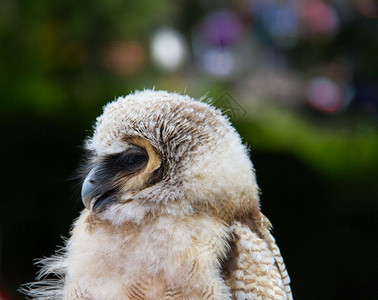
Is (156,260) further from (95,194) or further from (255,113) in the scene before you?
(255,113)

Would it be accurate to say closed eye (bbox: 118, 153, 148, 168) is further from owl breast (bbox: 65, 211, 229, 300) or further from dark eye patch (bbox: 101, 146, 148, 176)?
owl breast (bbox: 65, 211, 229, 300)

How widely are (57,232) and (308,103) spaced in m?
1.64

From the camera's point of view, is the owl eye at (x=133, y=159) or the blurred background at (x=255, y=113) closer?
the owl eye at (x=133, y=159)

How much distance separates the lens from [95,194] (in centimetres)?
105

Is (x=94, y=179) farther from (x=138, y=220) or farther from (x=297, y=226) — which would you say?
(x=297, y=226)

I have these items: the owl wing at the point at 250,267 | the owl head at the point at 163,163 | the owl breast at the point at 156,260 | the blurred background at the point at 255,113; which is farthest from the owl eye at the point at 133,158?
the blurred background at the point at 255,113

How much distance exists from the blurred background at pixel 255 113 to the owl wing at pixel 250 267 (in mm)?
733

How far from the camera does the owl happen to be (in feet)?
3.32

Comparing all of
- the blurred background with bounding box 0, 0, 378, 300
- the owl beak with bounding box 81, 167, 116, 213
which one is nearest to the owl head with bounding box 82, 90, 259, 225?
the owl beak with bounding box 81, 167, 116, 213

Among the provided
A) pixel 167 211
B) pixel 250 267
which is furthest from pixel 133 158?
pixel 250 267

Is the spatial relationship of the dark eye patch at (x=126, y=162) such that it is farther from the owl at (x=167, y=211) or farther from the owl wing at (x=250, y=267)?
the owl wing at (x=250, y=267)

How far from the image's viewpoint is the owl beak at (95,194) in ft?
3.46

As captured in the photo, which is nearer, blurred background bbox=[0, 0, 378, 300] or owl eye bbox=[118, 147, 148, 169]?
owl eye bbox=[118, 147, 148, 169]

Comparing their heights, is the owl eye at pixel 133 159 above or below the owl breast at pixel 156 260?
above
